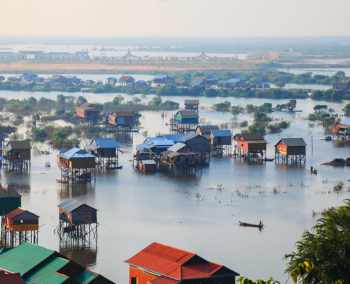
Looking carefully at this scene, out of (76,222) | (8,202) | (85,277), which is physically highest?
(8,202)

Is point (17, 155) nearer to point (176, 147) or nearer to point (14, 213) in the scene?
point (176, 147)

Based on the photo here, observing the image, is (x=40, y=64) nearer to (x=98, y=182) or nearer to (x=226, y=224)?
(x=98, y=182)

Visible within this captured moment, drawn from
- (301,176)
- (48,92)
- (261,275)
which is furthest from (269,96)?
(261,275)


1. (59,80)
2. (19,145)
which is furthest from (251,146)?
(59,80)

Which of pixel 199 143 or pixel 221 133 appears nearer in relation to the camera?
pixel 199 143

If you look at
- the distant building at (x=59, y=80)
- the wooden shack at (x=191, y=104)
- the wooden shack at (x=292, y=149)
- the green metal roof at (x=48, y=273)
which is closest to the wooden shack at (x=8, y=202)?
the green metal roof at (x=48, y=273)
